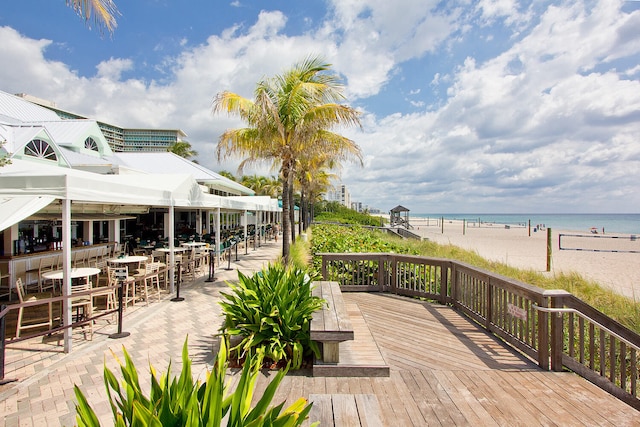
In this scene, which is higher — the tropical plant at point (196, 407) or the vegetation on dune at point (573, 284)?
the tropical plant at point (196, 407)

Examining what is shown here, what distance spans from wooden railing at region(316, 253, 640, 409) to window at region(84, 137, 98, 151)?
687 inches

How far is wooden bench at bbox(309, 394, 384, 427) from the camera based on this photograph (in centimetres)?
180

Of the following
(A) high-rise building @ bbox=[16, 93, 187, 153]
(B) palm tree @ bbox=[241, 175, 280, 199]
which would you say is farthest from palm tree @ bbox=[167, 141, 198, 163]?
(A) high-rise building @ bbox=[16, 93, 187, 153]

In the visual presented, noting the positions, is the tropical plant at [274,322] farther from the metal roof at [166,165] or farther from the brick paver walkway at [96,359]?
the metal roof at [166,165]

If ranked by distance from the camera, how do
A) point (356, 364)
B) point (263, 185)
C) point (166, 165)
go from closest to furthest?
point (356, 364)
point (166, 165)
point (263, 185)

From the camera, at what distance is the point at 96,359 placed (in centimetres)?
430

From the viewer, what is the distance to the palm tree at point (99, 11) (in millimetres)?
6145

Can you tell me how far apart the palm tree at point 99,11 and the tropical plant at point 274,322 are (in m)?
6.38

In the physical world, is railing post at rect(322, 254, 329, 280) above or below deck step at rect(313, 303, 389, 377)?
above

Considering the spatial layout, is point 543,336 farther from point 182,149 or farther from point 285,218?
point 182,149

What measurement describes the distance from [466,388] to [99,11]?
8839mm

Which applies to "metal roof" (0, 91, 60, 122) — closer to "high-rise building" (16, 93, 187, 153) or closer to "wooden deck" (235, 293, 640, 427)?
"wooden deck" (235, 293, 640, 427)

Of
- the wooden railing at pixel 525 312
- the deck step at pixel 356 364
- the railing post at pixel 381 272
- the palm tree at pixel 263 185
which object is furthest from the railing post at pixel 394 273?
the palm tree at pixel 263 185

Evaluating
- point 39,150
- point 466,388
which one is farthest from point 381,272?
point 39,150
